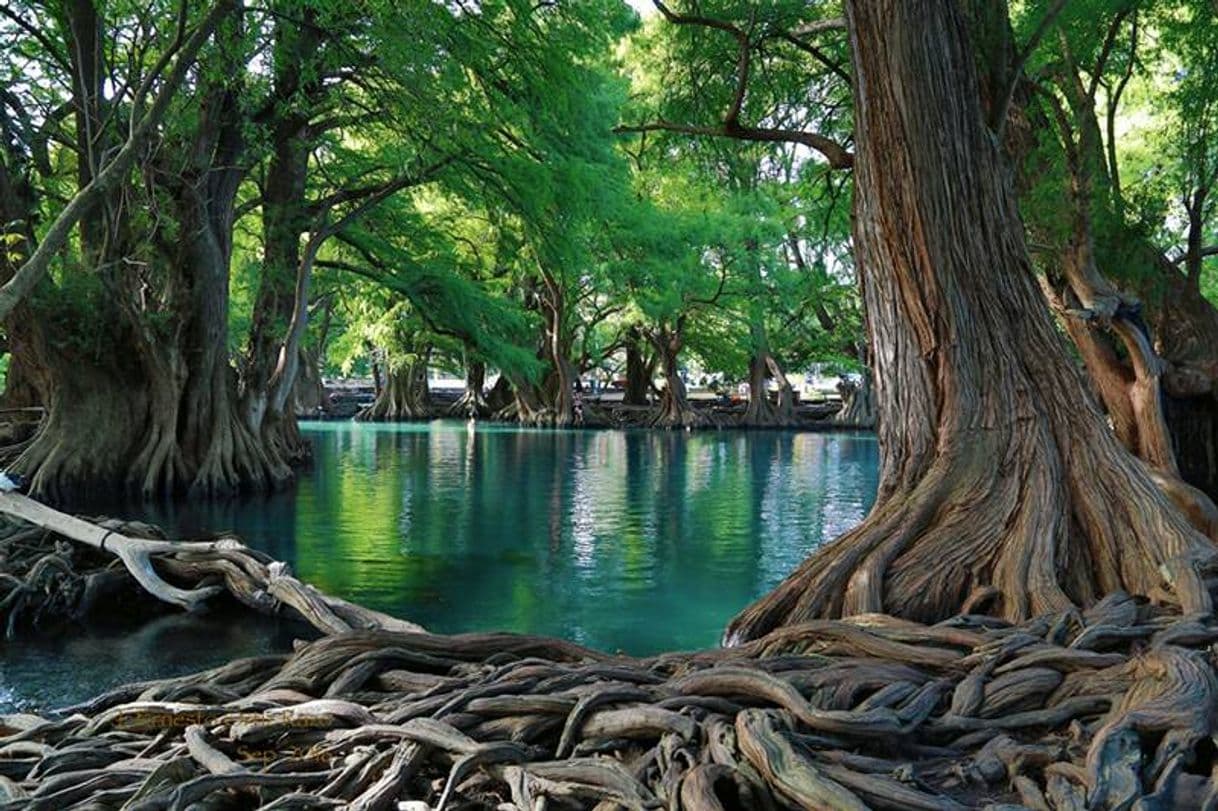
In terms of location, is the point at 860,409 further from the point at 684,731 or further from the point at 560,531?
the point at 684,731

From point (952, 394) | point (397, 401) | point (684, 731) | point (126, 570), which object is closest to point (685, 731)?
point (684, 731)

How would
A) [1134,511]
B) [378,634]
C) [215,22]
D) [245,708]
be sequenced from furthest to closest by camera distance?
[215,22], [1134,511], [378,634], [245,708]

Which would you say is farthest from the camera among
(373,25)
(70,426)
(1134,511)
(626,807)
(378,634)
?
(70,426)

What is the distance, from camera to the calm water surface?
24.0ft

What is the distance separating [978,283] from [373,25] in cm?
716

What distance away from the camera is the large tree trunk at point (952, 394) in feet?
17.4

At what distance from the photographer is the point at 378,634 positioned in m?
4.39

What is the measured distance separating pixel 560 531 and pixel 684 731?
9801mm

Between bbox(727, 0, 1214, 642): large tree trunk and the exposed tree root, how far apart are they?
1063 mm

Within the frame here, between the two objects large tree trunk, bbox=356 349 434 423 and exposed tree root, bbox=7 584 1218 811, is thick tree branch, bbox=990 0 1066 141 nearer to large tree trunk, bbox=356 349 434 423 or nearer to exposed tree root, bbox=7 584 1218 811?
exposed tree root, bbox=7 584 1218 811

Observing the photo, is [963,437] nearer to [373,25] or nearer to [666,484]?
[373,25]

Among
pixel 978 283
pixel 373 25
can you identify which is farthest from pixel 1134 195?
pixel 373 25

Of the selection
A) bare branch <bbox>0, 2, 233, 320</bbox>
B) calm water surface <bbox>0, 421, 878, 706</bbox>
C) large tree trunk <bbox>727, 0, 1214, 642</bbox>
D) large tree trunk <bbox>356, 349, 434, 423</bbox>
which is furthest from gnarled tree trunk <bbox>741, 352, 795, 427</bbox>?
large tree trunk <bbox>727, 0, 1214, 642</bbox>

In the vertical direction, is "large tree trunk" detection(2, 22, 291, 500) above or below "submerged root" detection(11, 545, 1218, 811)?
above
